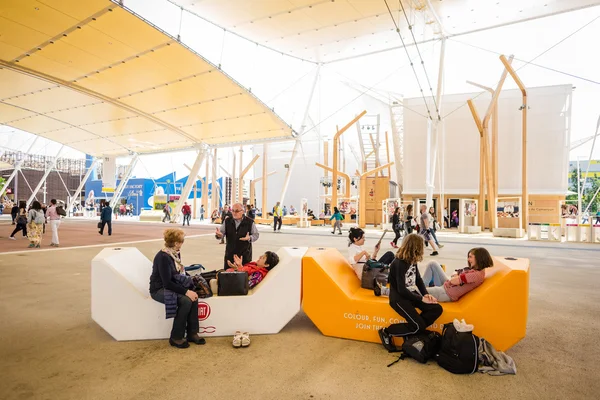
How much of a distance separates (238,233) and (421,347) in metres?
2.83

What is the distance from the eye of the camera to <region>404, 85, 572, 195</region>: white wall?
23.1 metres

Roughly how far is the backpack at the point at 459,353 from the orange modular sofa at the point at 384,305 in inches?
14.0

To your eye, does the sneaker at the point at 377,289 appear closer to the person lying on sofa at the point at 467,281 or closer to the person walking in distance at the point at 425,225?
the person lying on sofa at the point at 467,281

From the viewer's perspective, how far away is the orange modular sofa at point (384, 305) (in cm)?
338

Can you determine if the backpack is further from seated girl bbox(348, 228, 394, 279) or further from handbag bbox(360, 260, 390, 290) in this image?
seated girl bbox(348, 228, 394, 279)

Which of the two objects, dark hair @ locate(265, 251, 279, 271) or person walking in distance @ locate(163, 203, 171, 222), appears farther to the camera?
person walking in distance @ locate(163, 203, 171, 222)

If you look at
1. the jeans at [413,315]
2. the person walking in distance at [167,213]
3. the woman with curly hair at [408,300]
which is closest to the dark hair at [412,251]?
the woman with curly hair at [408,300]

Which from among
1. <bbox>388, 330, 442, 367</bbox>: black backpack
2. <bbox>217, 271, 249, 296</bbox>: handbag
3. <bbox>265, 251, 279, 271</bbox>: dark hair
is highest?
<bbox>265, 251, 279, 271</bbox>: dark hair

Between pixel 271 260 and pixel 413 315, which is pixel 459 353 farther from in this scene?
pixel 271 260

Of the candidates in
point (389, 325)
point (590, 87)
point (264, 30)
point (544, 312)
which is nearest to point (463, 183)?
point (590, 87)

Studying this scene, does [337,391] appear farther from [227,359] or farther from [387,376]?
[227,359]

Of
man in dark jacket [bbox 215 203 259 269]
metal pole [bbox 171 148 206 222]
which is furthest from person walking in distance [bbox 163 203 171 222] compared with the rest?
man in dark jacket [bbox 215 203 259 269]

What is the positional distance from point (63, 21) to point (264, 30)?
7.48 metres

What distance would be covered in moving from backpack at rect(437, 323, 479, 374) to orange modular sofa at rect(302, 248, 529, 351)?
36cm
